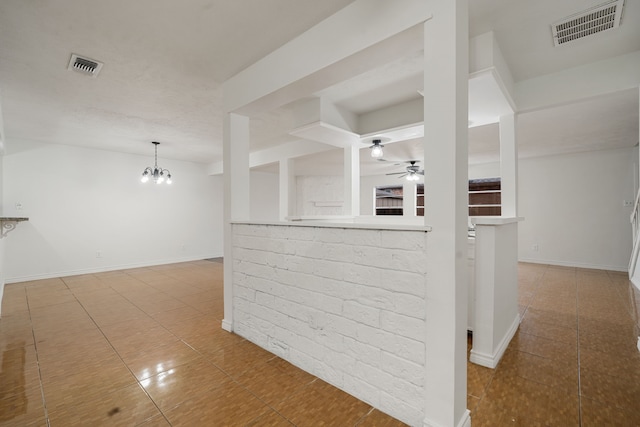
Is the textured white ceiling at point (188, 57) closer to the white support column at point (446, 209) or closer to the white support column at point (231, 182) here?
the white support column at point (231, 182)

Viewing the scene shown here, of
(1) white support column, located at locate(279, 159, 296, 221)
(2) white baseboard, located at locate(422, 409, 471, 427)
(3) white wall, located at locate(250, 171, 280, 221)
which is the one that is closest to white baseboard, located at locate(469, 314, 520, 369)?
(2) white baseboard, located at locate(422, 409, 471, 427)

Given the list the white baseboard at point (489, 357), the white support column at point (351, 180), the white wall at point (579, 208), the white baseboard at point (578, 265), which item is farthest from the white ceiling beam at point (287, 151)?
the white baseboard at point (578, 265)

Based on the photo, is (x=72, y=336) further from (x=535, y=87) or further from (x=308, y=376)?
(x=535, y=87)

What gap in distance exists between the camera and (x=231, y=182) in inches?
116

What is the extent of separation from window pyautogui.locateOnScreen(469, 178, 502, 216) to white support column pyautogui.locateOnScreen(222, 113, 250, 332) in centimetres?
702

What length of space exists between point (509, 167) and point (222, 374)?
10.7 ft

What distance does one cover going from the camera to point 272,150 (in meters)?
5.90

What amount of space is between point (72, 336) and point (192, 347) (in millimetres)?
1360

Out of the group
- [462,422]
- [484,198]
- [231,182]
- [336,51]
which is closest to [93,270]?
[231,182]

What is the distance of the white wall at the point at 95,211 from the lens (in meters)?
5.15

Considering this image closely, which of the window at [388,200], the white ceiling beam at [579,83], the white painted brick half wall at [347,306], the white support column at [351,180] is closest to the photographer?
the white painted brick half wall at [347,306]

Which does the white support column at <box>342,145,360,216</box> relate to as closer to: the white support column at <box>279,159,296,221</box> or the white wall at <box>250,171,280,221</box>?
the white support column at <box>279,159,296,221</box>

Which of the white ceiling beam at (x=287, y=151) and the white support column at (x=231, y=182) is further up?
the white ceiling beam at (x=287, y=151)

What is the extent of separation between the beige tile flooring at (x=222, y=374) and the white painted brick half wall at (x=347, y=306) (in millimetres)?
143
